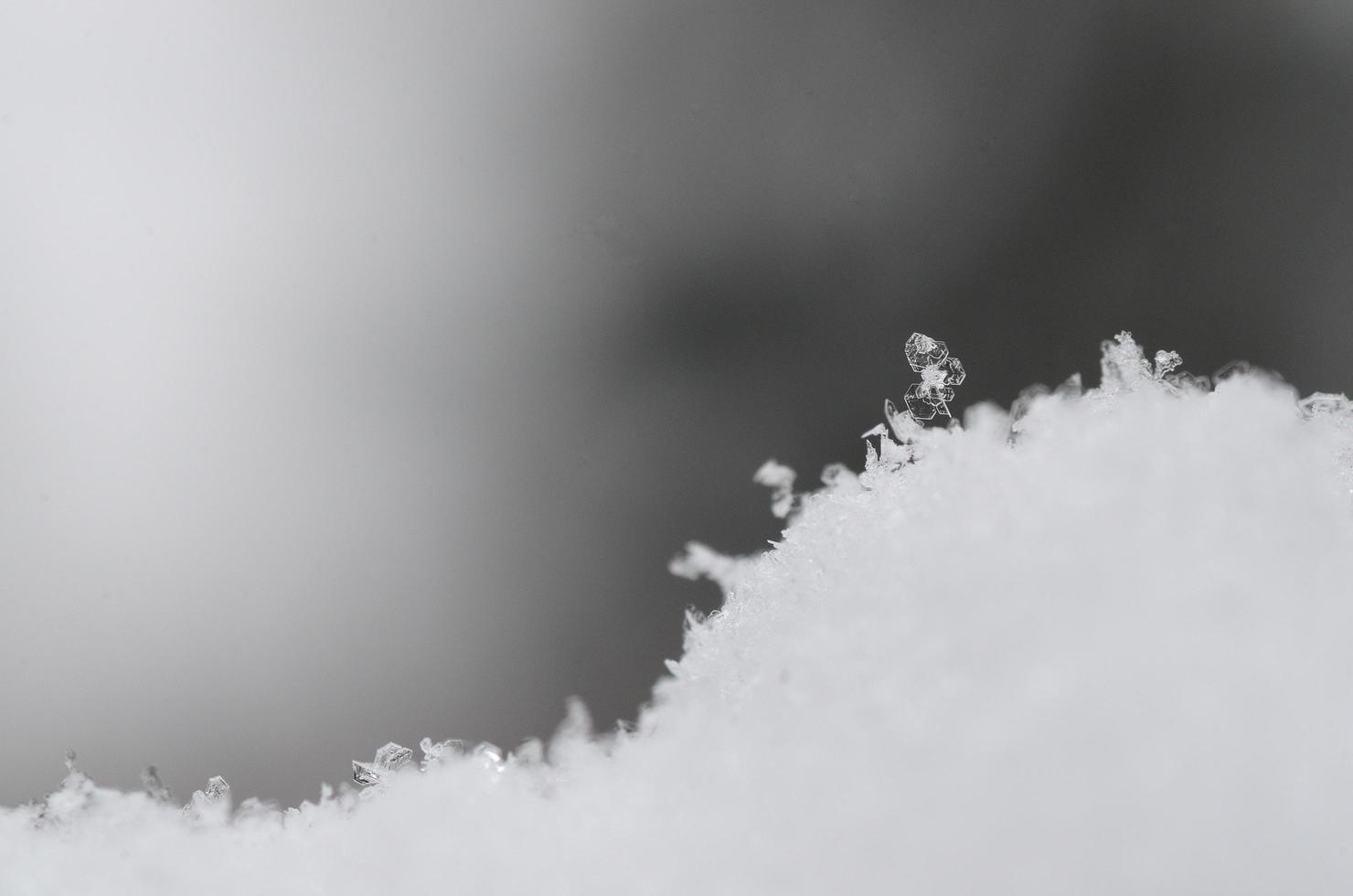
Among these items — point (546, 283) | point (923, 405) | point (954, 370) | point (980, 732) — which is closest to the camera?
point (980, 732)

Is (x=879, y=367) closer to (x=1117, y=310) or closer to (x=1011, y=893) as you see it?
(x=1117, y=310)

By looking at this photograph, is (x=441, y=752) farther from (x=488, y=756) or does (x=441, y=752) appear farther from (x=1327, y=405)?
(x=1327, y=405)

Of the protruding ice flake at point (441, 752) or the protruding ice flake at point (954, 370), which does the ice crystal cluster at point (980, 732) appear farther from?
the protruding ice flake at point (954, 370)

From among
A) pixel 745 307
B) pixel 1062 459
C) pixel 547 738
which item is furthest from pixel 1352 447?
pixel 745 307

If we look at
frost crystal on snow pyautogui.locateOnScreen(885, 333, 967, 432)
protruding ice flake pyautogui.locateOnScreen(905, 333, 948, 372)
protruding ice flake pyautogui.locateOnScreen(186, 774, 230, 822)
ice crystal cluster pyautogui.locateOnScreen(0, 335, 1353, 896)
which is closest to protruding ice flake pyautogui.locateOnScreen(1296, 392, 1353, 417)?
ice crystal cluster pyautogui.locateOnScreen(0, 335, 1353, 896)

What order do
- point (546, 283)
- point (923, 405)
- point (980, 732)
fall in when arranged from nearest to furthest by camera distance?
point (980, 732) < point (923, 405) < point (546, 283)

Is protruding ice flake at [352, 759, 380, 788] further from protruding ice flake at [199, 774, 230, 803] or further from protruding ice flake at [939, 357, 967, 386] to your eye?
protruding ice flake at [939, 357, 967, 386]

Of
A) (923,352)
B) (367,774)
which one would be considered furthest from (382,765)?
(923,352)
